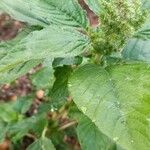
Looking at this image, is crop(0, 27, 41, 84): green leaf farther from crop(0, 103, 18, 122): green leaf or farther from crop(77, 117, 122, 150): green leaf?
crop(0, 103, 18, 122): green leaf

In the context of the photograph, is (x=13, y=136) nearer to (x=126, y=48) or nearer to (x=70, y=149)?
(x=70, y=149)

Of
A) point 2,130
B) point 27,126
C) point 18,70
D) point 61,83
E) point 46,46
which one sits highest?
point 46,46

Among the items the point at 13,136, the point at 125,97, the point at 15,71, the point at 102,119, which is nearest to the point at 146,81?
the point at 125,97

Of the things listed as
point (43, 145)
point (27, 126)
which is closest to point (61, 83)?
point (43, 145)

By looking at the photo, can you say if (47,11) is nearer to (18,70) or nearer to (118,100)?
(18,70)

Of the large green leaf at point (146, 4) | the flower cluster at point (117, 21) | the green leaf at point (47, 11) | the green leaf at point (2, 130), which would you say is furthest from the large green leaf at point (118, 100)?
the green leaf at point (2, 130)

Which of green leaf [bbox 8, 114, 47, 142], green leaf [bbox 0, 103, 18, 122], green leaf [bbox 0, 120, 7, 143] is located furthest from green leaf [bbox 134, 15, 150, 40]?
green leaf [bbox 0, 103, 18, 122]
